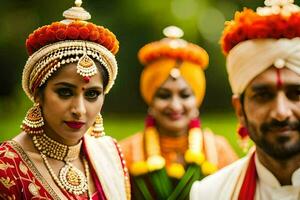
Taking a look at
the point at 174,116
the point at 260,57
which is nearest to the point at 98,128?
the point at 260,57

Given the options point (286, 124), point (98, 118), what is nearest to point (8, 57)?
point (98, 118)

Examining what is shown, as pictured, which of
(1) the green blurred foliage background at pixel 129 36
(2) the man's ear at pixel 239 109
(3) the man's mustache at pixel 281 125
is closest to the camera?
(3) the man's mustache at pixel 281 125

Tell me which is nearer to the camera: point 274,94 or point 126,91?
point 274,94

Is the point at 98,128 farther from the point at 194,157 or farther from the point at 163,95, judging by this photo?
the point at 163,95

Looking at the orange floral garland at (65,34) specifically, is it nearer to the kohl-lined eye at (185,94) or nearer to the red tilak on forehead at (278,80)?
the red tilak on forehead at (278,80)

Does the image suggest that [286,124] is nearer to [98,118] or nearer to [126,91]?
[98,118]

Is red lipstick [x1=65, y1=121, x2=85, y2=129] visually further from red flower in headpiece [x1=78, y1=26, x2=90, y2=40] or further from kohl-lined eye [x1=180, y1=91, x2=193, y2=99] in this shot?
kohl-lined eye [x1=180, y1=91, x2=193, y2=99]

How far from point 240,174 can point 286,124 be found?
51 centimetres

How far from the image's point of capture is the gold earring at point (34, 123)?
4.93 m

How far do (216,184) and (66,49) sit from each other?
1133 millimetres

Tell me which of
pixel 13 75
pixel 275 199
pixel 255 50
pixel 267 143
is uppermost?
pixel 13 75

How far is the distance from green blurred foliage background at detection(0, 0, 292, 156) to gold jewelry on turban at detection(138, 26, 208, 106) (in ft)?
13.2

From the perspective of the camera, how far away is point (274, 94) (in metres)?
4.76

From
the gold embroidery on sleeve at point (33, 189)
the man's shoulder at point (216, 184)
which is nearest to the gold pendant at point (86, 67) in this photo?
the gold embroidery on sleeve at point (33, 189)
